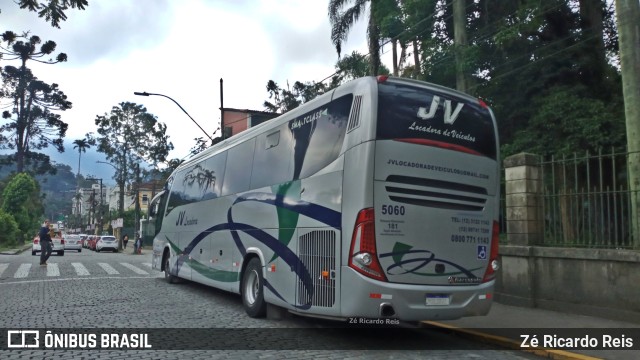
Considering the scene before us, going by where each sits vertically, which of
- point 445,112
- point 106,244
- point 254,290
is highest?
point 445,112

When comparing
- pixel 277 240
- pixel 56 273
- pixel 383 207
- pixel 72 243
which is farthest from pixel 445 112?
pixel 72 243

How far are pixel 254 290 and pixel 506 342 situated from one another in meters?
4.32

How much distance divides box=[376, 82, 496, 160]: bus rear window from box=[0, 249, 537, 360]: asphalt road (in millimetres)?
2836

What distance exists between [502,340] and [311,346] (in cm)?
273

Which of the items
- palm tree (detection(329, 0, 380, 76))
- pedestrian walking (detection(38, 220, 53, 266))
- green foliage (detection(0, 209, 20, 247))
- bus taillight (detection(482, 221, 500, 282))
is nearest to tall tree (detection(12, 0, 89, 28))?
bus taillight (detection(482, 221, 500, 282))

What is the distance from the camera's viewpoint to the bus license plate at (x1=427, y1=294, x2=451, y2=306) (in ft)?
21.3

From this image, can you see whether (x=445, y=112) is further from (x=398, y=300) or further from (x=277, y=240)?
(x=277, y=240)

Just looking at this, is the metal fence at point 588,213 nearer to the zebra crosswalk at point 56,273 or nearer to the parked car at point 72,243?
the zebra crosswalk at point 56,273

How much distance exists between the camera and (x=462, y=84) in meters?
18.7

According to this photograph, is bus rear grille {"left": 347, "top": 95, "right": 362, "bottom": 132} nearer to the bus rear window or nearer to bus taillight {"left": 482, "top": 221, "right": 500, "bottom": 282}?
the bus rear window

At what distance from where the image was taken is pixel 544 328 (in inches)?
308

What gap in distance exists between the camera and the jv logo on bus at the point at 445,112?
6926mm

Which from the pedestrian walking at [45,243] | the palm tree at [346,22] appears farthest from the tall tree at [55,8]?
the palm tree at [346,22]

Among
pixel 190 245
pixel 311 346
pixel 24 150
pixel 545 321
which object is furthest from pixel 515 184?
pixel 24 150
